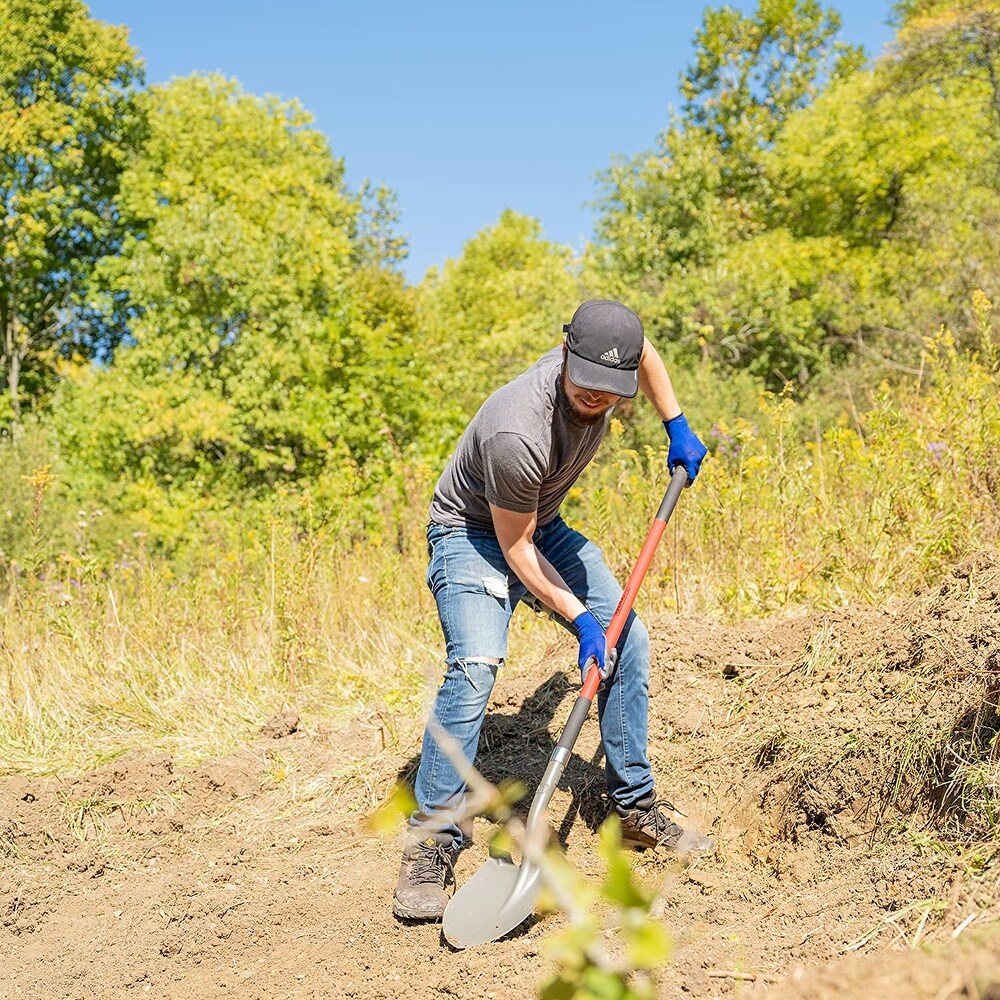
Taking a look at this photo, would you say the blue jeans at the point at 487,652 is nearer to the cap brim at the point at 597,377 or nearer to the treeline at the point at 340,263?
the cap brim at the point at 597,377

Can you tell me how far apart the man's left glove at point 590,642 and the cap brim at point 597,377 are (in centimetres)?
75

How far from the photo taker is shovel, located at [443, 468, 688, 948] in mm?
2955

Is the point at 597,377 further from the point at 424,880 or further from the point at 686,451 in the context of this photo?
the point at 424,880

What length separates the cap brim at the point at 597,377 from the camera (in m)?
2.95

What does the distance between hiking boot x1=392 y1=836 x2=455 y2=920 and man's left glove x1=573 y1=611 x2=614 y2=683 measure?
783 mm

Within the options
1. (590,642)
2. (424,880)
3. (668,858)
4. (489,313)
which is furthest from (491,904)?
(489,313)

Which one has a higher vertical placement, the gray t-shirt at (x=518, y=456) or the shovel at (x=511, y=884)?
the gray t-shirt at (x=518, y=456)

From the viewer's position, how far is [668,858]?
339cm

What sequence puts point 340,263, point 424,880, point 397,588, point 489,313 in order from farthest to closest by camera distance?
point 489,313
point 340,263
point 397,588
point 424,880

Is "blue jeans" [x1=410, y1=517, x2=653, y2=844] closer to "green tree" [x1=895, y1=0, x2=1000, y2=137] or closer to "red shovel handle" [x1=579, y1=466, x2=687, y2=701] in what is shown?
"red shovel handle" [x1=579, y1=466, x2=687, y2=701]

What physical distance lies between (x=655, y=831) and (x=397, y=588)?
2.50 m

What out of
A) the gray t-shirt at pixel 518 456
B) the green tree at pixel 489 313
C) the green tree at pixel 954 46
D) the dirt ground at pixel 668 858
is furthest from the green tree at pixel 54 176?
the gray t-shirt at pixel 518 456

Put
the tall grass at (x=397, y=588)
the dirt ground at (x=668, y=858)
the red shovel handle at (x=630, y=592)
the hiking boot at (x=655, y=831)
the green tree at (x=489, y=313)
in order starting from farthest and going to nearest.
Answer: the green tree at (x=489, y=313)
the tall grass at (x=397, y=588)
the hiking boot at (x=655, y=831)
the red shovel handle at (x=630, y=592)
the dirt ground at (x=668, y=858)

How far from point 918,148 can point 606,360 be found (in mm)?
22067
